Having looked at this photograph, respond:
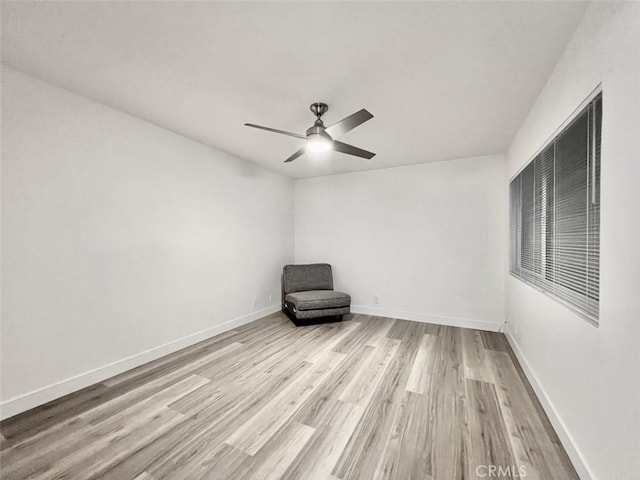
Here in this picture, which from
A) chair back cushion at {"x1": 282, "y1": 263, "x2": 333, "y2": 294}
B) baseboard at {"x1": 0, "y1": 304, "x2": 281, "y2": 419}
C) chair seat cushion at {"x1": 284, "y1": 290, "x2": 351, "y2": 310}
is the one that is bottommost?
baseboard at {"x1": 0, "y1": 304, "x2": 281, "y2": 419}

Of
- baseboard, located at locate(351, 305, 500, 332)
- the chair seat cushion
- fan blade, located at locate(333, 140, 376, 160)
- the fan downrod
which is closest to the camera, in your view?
the fan downrod

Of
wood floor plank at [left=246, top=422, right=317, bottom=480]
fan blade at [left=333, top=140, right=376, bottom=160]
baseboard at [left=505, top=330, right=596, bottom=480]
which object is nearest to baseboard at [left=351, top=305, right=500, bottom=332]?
baseboard at [left=505, top=330, right=596, bottom=480]

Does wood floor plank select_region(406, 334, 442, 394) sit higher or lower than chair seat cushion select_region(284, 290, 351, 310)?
lower

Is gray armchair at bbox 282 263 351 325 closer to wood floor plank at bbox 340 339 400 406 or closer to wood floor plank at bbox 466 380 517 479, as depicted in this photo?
wood floor plank at bbox 340 339 400 406

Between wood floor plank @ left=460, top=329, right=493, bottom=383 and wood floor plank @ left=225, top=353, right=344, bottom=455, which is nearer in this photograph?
wood floor plank @ left=225, top=353, right=344, bottom=455

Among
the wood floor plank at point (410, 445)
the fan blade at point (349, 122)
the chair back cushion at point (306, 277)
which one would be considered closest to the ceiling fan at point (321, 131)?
the fan blade at point (349, 122)

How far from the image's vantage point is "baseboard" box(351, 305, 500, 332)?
12.9ft

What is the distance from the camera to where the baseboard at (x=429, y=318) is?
12.9 ft

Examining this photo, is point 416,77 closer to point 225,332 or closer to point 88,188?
point 88,188

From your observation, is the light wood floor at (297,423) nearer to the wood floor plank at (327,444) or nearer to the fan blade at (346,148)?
the wood floor plank at (327,444)

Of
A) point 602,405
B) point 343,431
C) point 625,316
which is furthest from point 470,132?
point 343,431

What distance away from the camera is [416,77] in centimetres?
205

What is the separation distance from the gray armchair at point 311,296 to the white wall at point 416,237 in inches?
14.3

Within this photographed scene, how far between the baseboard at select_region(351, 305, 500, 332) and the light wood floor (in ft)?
2.92
